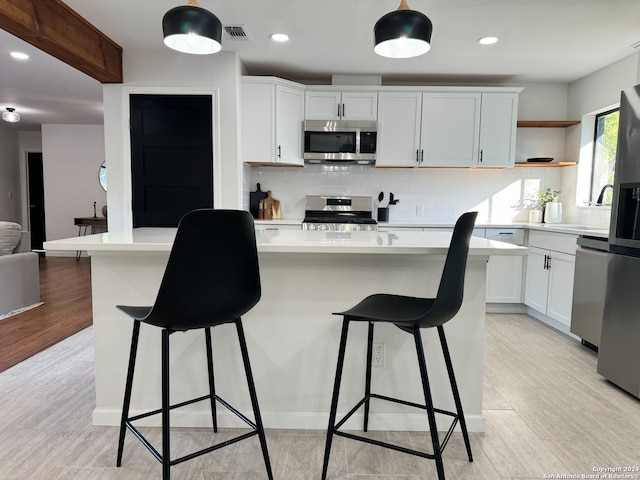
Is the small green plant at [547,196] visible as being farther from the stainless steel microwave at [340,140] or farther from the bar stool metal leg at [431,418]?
the bar stool metal leg at [431,418]

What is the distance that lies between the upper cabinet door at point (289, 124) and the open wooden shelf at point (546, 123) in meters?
2.30

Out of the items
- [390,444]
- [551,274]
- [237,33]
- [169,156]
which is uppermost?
[237,33]

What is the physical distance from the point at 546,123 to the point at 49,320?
517 cm

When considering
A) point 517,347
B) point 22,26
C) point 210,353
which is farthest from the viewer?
point 517,347

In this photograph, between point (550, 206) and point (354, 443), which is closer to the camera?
point (354, 443)

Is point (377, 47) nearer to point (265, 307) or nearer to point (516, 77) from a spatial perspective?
point (265, 307)

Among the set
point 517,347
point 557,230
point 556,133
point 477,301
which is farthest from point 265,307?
point 556,133

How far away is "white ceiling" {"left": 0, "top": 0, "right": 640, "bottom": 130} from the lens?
2703mm

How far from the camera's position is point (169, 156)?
12.2 ft

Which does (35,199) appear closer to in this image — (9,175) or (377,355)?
(9,175)

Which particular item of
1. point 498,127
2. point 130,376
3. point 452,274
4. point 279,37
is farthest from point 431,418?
point 498,127

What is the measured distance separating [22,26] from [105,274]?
67.9 inches

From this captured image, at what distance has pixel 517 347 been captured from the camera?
123 inches

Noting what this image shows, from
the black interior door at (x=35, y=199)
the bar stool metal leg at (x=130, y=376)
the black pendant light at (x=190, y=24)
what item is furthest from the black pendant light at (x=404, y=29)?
the black interior door at (x=35, y=199)
